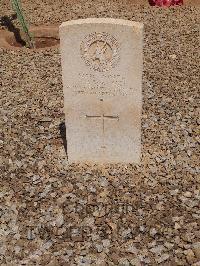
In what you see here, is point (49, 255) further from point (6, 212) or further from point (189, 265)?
point (189, 265)

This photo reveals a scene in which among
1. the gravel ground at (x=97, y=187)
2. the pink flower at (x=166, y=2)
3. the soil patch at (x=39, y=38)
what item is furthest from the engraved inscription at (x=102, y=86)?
the pink flower at (x=166, y=2)

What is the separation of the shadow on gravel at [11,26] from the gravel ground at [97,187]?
1.71 metres

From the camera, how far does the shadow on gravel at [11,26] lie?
898cm

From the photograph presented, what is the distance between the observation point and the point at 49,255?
4.24 metres

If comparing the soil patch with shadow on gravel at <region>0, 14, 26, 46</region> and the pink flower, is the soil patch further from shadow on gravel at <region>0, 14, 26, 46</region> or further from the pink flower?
the pink flower

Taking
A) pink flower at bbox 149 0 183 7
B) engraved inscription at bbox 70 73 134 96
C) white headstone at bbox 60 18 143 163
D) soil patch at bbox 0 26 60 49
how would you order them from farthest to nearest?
pink flower at bbox 149 0 183 7 → soil patch at bbox 0 26 60 49 → engraved inscription at bbox 70 73 134 96 → white headstone at bbox 60 18 143 163

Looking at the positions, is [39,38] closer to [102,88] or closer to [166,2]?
[166,2]

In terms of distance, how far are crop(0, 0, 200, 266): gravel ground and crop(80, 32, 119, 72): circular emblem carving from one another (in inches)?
49.5

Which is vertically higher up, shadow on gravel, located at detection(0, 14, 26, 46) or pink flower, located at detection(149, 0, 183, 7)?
pink flower, located at detection(149, 0, 183, 7)

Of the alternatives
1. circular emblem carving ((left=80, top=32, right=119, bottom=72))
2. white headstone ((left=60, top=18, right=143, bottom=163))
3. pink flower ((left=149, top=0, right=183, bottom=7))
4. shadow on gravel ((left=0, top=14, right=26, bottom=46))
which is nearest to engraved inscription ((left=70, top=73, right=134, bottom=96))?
white headstone ((left=60, top=18, right=143, bottom=163))

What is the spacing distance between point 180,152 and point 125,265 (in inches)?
69.8

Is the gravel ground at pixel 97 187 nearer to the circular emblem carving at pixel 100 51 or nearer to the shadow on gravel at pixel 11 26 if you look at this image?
the circular emblem carving at pixel 100 51

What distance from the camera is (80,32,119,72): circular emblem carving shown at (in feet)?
14.7

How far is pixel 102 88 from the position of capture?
4.78 metres
